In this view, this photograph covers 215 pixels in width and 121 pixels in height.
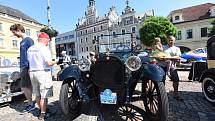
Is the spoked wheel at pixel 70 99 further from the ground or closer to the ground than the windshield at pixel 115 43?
closer to the ground

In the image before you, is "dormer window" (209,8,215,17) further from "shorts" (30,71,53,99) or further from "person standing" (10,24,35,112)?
"shorts" (30,71,53,99)

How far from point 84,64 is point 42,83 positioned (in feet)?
2.87

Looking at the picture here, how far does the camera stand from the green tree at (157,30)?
1335 inches

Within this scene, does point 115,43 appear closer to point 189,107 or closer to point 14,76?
point 189,107

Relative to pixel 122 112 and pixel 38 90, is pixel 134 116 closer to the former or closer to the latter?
pixel 122 112

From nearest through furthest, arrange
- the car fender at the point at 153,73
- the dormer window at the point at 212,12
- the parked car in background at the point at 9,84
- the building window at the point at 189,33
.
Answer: the car fender at the point at 153,73, the parked car in background at the point at 9,84, the dormer window at the point at 212,12, the building window at the point at 189,33

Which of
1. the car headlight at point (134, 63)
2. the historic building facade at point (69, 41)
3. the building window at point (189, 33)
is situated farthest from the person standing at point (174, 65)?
the historic building facade at point (69, 41)

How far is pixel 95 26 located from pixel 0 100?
57524 mm

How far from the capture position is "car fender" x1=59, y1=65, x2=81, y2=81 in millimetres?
4414

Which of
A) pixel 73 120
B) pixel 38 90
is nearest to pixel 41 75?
pixel 38 90

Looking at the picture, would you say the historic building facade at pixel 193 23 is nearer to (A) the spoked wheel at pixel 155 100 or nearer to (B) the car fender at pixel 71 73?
(A) the spoked wheel at pixel 155 100

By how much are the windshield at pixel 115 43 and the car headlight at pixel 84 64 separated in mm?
1980

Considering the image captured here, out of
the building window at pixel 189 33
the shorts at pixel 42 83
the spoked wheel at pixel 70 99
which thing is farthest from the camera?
the building window at pixel 189 33

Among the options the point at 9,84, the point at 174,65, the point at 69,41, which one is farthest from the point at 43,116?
the point at 69,41
